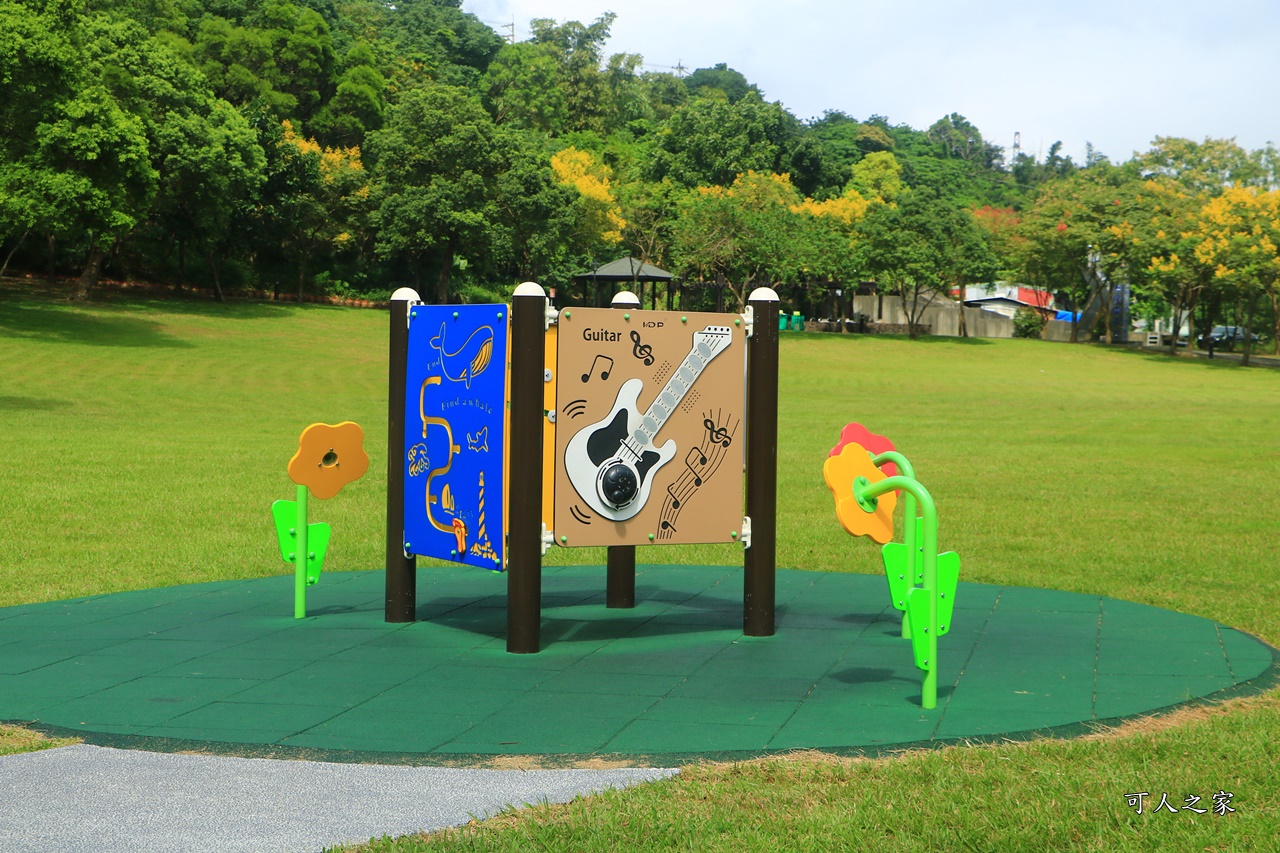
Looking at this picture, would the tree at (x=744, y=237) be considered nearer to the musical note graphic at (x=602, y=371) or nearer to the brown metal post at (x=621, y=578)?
the brown metal post at (x=621, y=578)

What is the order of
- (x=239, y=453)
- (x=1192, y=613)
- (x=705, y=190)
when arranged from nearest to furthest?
(x=1192, y=613)
(x=239, y=453)
(x=705, y=190)

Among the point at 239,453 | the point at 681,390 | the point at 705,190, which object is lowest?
the point at 239,453

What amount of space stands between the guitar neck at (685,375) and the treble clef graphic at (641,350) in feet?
0.55

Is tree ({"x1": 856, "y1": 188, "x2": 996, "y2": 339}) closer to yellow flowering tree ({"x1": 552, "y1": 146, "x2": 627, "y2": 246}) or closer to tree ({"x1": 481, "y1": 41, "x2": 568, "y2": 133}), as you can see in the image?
yellow flowering tree ({"x1": 552, "y1": 146, "x2": 627, "y2": 246})

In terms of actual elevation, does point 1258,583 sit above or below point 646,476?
below

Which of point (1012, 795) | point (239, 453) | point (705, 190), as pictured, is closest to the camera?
point (1012, 795)

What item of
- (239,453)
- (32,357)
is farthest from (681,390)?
(32,357)

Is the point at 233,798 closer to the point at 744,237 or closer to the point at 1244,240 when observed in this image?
the point at 1244,240

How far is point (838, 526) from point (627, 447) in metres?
5.72

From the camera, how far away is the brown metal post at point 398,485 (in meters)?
7.34

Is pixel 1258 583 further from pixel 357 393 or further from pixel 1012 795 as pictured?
pixel 357 393

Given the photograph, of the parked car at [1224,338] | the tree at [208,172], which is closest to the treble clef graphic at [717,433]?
the tree at [208,172]

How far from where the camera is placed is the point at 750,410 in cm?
709

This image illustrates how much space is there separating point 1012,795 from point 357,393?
26860 millimetres
